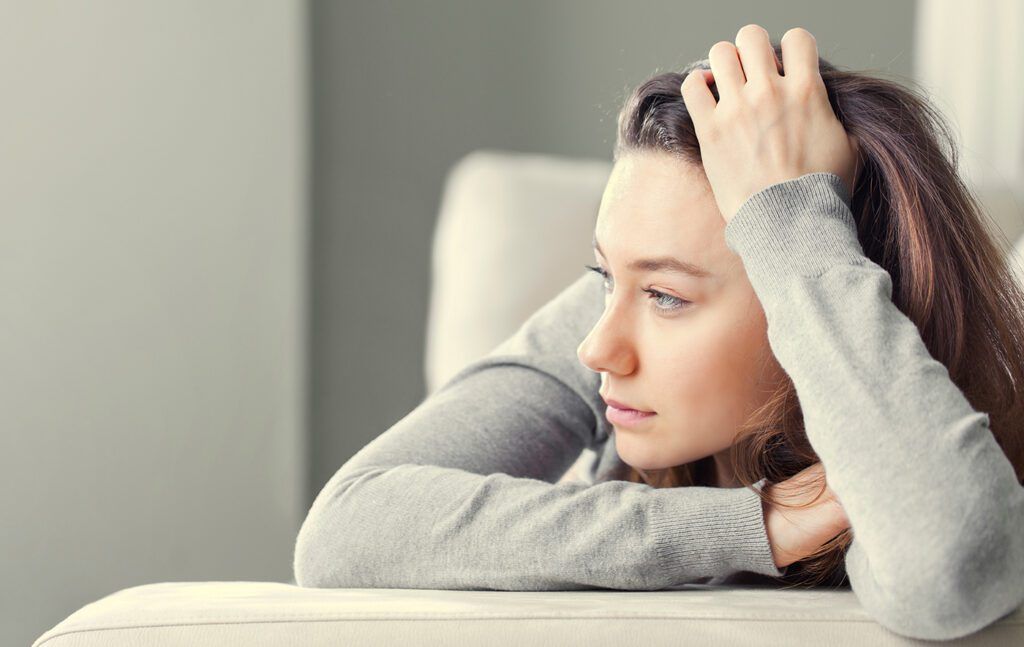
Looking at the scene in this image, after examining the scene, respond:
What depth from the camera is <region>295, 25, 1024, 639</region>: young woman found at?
826 millimetres

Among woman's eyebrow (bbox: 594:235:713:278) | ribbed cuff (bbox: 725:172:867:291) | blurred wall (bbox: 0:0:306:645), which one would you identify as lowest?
blurred wall (bbox: 0:0:306:645)

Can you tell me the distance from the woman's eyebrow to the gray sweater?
0.07 metres

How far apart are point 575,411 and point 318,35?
6.63 ft

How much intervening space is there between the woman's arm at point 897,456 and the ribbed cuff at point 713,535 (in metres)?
0.08

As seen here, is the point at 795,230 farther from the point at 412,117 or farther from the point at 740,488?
the point at 412,117

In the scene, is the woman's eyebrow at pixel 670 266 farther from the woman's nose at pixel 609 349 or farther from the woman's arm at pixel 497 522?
the woman's arm at pixel 497 522

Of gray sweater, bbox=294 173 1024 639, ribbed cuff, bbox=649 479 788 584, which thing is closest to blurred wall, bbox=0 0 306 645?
gray sweater, bbox=294 173 1024 639

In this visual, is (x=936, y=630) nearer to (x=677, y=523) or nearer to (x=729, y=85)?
(x=677, y=523)

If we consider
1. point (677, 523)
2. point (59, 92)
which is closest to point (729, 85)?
point (677, 523)

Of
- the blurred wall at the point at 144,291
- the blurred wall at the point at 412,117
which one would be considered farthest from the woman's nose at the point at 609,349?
the blurred wall at the point at 412,117

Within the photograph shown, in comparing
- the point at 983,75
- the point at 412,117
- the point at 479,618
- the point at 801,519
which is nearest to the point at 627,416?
the point at 801,519

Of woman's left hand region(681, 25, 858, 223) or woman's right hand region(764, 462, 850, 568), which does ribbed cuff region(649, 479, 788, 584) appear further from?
woman's left hand region(681, 25, 858, 223)

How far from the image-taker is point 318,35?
2.99 metres

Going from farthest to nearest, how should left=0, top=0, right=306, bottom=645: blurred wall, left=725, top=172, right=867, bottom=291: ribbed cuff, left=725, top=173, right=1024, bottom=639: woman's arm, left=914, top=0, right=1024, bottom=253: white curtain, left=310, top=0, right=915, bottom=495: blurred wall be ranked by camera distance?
left=310, top=0, right=915, bottom=495: blurred wall → left=0, top=0, right=306, bottom=645: blurred wall → left=914, top=0, right=1024, bottom=253: white curtain → left=725, top=172, right=867, bottom=291: ribbed cuff → left=725, top=173, right=1024, bottom=639: woman's arm
